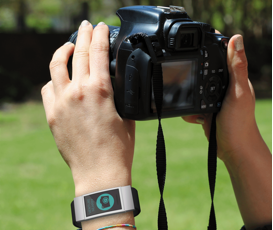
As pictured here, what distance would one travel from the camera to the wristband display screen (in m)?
1.15

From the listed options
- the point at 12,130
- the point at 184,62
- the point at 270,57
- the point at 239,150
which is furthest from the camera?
the point at 270,57

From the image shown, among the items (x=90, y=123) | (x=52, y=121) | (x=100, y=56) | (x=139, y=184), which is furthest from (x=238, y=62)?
(x=139, y=184)

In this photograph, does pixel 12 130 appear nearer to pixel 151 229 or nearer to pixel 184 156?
pixel 184 156

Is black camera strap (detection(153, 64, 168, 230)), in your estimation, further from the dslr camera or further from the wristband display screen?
the wristband display screen

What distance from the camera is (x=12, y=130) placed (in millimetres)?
6930

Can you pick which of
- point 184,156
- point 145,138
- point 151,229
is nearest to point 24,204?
point 151,229

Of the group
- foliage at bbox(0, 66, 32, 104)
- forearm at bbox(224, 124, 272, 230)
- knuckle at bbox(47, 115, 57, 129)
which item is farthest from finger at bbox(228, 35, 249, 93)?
foliage at bbox(0, 66, 32, 104)

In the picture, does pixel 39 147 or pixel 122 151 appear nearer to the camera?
pixel 122 151

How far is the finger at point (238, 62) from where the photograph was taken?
4.88 feet

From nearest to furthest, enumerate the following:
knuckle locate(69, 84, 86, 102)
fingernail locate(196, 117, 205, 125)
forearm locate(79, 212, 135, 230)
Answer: forearm locate(79, 212, 135, 230) → knuckle locate(69, 84, 86, 102) → fingernail locate(196, 117, 205, 125)

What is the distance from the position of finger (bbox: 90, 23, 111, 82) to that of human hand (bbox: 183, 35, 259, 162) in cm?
53

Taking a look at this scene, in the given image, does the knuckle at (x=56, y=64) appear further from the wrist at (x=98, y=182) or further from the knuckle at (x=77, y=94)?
the wrist at (x=98, y=182)

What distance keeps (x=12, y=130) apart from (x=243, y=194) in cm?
610

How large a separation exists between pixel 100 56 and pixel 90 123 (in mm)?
255
